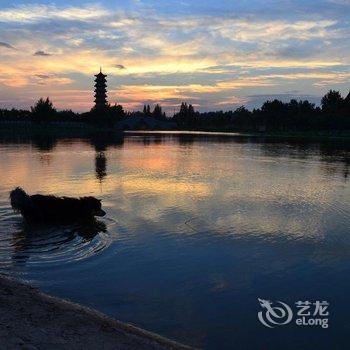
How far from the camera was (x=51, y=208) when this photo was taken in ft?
47.1

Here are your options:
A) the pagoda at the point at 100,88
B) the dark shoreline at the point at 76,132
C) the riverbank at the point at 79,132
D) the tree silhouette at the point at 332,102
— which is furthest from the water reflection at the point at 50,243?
the pagoda at the point at 100,88

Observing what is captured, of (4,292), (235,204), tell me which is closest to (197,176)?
(235,204)

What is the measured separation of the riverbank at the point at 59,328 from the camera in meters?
5.89

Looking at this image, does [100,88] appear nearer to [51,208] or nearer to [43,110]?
[43,110]

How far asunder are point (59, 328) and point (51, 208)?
829 cm

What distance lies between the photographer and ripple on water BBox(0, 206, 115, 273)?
35.4 feet

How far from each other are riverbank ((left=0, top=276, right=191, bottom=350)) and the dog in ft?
20.6

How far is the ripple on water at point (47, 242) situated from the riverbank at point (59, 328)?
8.97 feet

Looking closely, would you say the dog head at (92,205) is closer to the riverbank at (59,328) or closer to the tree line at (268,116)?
the riverbank at (59,328)

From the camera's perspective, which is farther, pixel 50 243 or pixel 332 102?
pixel 332 102

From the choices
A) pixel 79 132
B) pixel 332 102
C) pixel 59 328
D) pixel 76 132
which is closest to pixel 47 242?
pixel 59 328

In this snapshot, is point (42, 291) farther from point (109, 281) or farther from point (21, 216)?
point (21, 216)

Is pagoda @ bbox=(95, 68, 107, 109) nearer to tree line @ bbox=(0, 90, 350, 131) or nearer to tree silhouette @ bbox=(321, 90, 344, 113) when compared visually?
tree line @ bbox=(0, 90, 350, 131)

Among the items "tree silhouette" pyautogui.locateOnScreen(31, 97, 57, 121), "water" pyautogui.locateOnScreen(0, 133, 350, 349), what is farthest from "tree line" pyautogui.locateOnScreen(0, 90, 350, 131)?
"water" pyautogui.locateOnScreen(0, 133, 350, 349)
